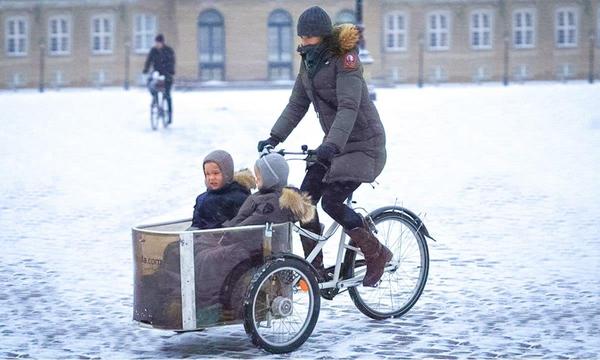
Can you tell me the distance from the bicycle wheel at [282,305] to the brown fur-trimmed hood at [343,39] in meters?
1.10

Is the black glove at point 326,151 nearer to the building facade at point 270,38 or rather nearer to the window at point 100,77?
the building facade at point 270,38

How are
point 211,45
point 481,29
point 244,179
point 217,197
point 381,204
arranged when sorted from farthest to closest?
point 481,29
point 211,45
point 381,204
point 244,179
point 217,197

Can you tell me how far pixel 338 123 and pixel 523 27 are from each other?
4951cm

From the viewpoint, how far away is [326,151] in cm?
589

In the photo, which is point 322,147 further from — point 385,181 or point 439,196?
point 385,181

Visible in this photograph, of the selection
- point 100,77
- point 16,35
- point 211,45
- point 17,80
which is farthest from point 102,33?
point 211,45

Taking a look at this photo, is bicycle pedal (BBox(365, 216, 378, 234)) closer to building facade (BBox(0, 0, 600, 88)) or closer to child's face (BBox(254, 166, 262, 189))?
child's face (BBox(254, 166, 262, 189))

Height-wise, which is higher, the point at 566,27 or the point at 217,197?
the point at 566,27

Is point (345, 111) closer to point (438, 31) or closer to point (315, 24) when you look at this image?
point (315, 24)

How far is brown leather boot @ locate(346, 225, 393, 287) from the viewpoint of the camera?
20.7 ft

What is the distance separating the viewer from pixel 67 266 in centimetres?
879

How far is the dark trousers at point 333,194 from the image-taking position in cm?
623

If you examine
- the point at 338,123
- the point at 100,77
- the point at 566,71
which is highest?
the point at 566,71

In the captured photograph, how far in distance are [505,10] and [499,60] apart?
246cm
